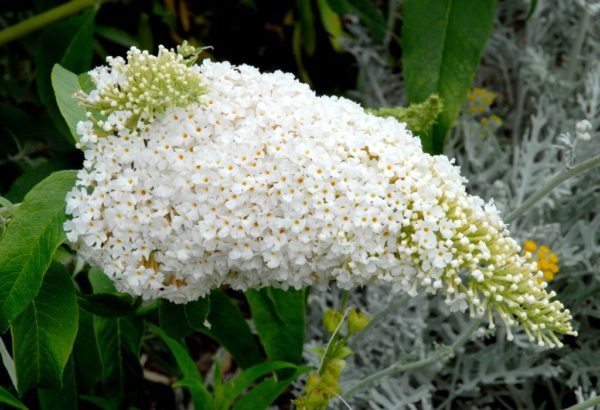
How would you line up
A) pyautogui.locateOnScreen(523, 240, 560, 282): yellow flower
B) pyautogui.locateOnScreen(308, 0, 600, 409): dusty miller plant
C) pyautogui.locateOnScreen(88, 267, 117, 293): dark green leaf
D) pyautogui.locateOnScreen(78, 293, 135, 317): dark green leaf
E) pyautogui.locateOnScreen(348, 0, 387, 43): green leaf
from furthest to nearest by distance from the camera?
pyautogui.locateOnScreen(348, 0, 387, 43): green leaf → pyautogui.locateOnScreen(308, 0, 600, 409): dusty miller plant → pyautogui.locateOnScreen(523, 240, 560, 282): yellow flower → pyautogui.locateOnScreen(88, 267, 117, 293): dark green leaf → pyautogui.locateOnScreen(78, 293, 135, 317): dark green leaf

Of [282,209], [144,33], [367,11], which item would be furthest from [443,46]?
[144,33]

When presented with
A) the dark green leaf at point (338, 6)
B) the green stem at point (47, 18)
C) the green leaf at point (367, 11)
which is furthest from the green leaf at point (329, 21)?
the green stem at point (47, 18)

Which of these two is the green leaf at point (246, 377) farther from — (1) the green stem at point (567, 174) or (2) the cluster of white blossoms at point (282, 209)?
(1) the green stem at point (567, 174)

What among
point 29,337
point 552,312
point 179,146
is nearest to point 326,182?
point 179,146

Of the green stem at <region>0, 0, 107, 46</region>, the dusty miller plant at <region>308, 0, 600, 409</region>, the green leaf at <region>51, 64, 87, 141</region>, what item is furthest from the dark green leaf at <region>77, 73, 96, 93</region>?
the dusty miller plant at <region>308, 0, 600, 409</region>

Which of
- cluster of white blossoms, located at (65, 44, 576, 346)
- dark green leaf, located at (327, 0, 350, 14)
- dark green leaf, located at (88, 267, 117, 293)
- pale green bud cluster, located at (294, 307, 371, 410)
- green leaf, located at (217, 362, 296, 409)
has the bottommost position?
green leaf, located at (217, 362, 296, 409)

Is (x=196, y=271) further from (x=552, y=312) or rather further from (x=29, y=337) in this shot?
(x=552, y=312)

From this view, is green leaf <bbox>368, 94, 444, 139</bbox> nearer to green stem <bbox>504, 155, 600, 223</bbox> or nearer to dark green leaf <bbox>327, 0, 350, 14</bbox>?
green stem <bbox>504, 155, 600, 223</bbox>

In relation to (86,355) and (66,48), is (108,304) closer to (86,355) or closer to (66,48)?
(86,355)
